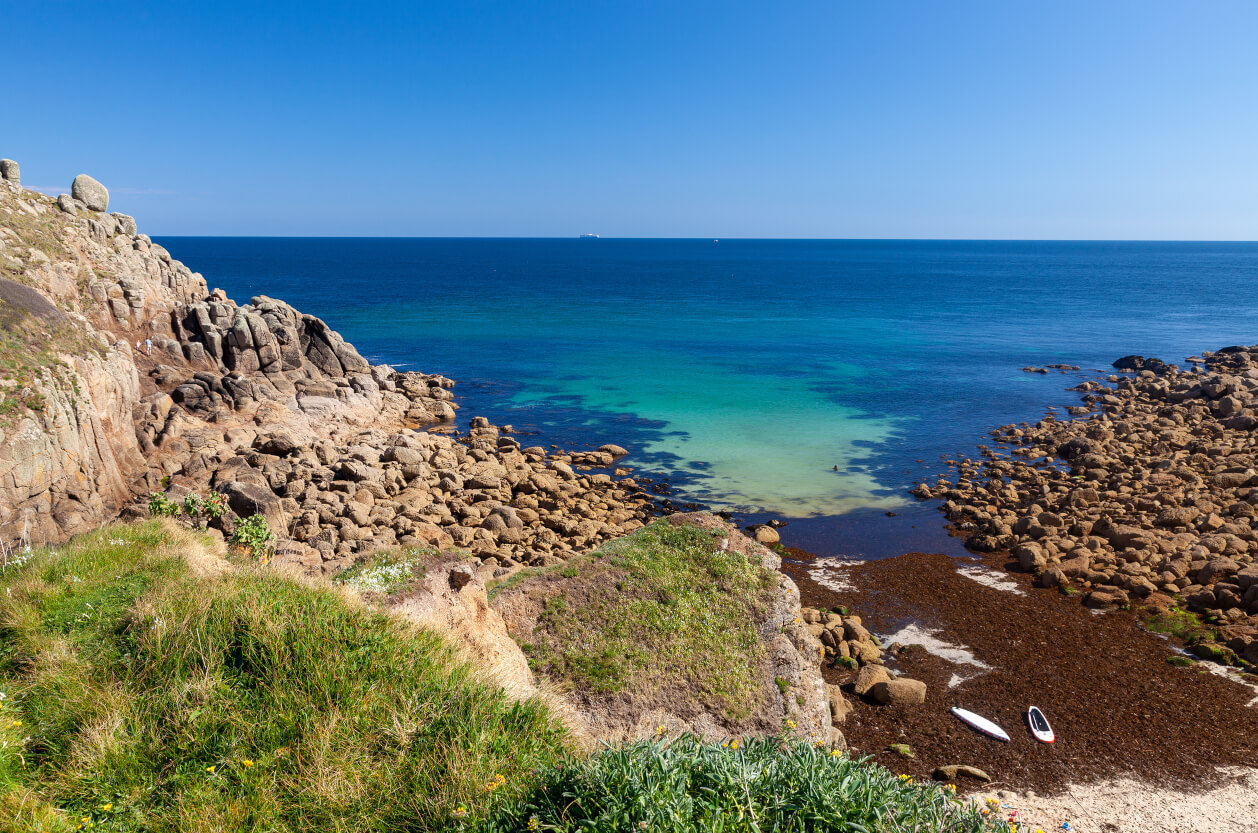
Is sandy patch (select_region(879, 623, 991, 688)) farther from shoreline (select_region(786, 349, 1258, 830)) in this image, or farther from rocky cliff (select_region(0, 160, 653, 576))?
rocky cliff (select_region(0, 160, 653, 576))

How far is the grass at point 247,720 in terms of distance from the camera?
5879 mm

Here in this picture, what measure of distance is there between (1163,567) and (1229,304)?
350 feet

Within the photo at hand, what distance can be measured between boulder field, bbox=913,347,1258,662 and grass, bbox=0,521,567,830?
17.6 metres

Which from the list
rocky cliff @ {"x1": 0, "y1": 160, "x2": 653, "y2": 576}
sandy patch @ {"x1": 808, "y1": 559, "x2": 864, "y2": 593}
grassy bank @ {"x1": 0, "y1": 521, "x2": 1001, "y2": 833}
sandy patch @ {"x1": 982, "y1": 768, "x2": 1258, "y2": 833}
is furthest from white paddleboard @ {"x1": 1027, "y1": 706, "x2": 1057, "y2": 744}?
rocky cliff @ {"x1": 0, "y1": 160, "x2": 653, "y2": 576}

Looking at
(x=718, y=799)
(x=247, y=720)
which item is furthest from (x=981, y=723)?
(x=247, y=720)

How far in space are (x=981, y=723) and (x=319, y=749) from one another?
12.4 metres

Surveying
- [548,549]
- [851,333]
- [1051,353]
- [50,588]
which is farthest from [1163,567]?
[851,333]

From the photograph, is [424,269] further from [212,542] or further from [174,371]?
[212,542]

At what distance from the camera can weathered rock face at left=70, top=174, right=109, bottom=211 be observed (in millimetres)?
37281

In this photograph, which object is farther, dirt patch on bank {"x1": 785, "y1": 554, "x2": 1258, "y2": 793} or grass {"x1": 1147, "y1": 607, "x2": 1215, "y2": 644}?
grass {"x1": 1147, "y1": 607, "x2": 1215, "y2": 644}

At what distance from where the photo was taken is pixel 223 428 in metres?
28.4

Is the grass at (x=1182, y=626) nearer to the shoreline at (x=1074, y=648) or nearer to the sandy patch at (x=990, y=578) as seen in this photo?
the shoreline at (x=1074, y=648)

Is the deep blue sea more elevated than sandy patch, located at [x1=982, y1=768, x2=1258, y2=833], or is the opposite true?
the deep blue sea

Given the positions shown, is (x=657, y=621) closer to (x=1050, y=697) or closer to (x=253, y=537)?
(x=1050, y=697)
